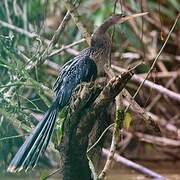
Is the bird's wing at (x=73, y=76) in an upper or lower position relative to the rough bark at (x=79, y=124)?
upper

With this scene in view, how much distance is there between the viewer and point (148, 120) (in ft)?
9.95

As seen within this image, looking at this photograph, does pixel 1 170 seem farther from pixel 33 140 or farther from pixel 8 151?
pixel 33 140

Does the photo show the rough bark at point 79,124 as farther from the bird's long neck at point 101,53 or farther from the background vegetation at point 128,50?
the background vegetation at point 128,50

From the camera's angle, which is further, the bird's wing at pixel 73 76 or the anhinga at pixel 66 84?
the bird's wing at pixel 73 76

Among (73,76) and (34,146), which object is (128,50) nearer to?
(73,76)

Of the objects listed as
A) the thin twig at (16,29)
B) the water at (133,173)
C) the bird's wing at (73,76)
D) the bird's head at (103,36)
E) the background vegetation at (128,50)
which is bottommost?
the water at (133,173)

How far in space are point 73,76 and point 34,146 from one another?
40 centimetres

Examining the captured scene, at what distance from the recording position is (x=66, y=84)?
3.02 meters

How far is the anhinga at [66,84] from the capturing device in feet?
9.23

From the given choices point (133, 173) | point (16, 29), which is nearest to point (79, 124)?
point (16, 29)

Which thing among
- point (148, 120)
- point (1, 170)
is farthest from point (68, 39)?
point (148, 120)

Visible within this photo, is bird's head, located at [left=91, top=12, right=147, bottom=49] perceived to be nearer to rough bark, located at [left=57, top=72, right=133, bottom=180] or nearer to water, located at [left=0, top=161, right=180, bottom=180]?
rough bark, located at [left=57, top=72, right=133, bottom=180]

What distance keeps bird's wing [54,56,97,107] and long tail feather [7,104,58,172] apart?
96mm

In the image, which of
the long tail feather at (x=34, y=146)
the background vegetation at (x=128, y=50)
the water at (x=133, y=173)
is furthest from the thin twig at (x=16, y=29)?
the long tail feather at (x=34, y=146)
